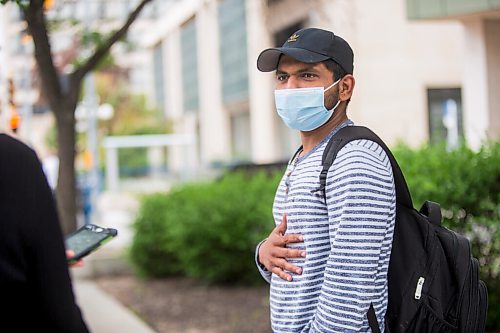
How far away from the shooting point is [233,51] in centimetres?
4962

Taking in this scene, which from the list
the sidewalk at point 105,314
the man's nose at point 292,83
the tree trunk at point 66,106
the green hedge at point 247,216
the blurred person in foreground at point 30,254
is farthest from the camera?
the tree trunk at point 66,106

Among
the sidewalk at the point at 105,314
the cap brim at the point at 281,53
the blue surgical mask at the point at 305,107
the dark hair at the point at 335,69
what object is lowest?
the sidewalk at the point at 105,314

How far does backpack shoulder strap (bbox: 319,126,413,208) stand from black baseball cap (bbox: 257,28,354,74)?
0.27 m

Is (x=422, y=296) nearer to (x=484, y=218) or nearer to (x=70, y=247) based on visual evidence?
(x=70, y=247)

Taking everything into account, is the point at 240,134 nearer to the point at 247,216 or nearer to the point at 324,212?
the point at 247,216

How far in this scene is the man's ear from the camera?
3188 millimetres

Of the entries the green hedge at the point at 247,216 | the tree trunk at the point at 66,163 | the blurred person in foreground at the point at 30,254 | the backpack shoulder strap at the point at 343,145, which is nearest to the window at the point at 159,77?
the tree trunk at the point at 66,163

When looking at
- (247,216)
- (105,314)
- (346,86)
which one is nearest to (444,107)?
(247,216)

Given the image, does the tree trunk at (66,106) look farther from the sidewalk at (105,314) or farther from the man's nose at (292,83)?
the man's nose at (292,83)

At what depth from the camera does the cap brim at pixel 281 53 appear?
307 centimetres

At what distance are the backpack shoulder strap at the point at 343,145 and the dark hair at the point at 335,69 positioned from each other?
23 centimetres

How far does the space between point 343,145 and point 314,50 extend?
0.37 m

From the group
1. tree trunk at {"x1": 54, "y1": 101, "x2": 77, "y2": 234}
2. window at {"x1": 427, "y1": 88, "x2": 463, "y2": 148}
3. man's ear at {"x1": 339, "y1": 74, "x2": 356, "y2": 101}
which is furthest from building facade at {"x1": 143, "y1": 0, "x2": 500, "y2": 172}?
man's ear at {"x1": 339, "y1": 74, "x2": 356, "y2": 101}

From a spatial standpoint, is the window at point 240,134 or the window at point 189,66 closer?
the window at point 240,134
